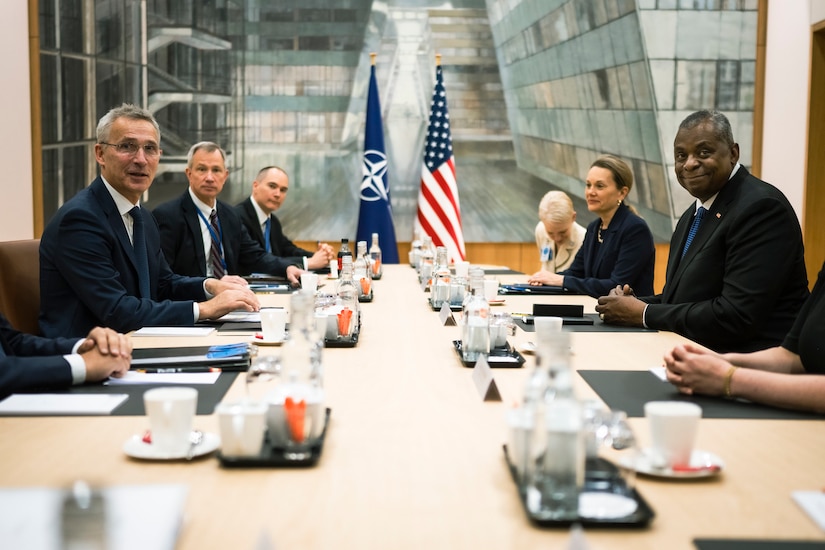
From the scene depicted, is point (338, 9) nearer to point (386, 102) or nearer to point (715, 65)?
point (386, 102)

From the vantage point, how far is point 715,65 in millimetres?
7328

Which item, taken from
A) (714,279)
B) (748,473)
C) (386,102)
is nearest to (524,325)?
(714,279)

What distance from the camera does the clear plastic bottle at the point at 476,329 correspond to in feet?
7.53

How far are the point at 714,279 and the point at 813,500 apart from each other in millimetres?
1852

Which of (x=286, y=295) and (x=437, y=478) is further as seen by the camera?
(x=286, y=295)

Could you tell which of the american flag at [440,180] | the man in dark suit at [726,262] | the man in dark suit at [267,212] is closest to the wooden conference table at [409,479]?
the man in dark suit at [726,262]

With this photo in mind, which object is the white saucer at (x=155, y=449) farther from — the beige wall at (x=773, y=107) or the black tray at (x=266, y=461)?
the beige wall at (x=773, y=107)

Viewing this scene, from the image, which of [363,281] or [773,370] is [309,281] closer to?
[363,281]

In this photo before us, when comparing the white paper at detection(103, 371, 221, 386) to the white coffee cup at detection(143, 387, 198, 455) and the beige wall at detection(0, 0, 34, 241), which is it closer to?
the white coffee cup at detection(143, 387, 198, 455)

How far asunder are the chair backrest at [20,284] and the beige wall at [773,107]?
11.5ft

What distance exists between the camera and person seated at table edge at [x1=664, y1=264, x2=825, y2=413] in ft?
5.83

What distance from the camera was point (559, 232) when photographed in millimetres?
5535

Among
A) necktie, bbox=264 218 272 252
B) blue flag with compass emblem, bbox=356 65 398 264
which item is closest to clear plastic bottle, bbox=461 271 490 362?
necktie, bbox=264 218 272 252

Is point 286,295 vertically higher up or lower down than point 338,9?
lower down
